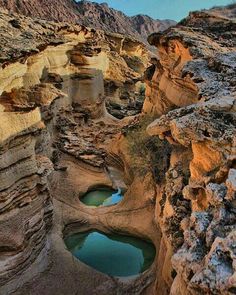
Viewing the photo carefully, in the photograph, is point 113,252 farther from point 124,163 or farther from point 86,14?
point 86,14

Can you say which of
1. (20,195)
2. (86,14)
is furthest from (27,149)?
(86,14)

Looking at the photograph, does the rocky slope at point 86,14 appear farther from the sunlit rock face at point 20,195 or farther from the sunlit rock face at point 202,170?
the sunlit rock face at point 20,195

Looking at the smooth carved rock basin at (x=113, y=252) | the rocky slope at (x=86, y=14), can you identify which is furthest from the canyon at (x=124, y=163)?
the rocky slope at (x=86, y=14)

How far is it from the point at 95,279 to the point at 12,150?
4.02 metres

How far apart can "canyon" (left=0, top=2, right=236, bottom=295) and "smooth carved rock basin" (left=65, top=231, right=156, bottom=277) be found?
0.37 metres

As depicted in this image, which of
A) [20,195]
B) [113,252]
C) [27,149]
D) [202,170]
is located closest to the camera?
[202,170]

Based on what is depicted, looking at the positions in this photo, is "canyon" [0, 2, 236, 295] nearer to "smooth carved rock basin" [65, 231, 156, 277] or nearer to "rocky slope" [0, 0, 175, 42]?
"smooth carved rock basin" [65, 231, 156, 277]

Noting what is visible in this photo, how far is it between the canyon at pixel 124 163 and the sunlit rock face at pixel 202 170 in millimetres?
20

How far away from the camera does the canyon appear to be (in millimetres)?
5602

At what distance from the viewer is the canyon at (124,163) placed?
560 centimetres

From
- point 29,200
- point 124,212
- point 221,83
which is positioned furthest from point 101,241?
point 221,83

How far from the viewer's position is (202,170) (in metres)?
7.11

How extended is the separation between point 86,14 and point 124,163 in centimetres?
3588

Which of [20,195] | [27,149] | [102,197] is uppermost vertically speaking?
[27,149]
